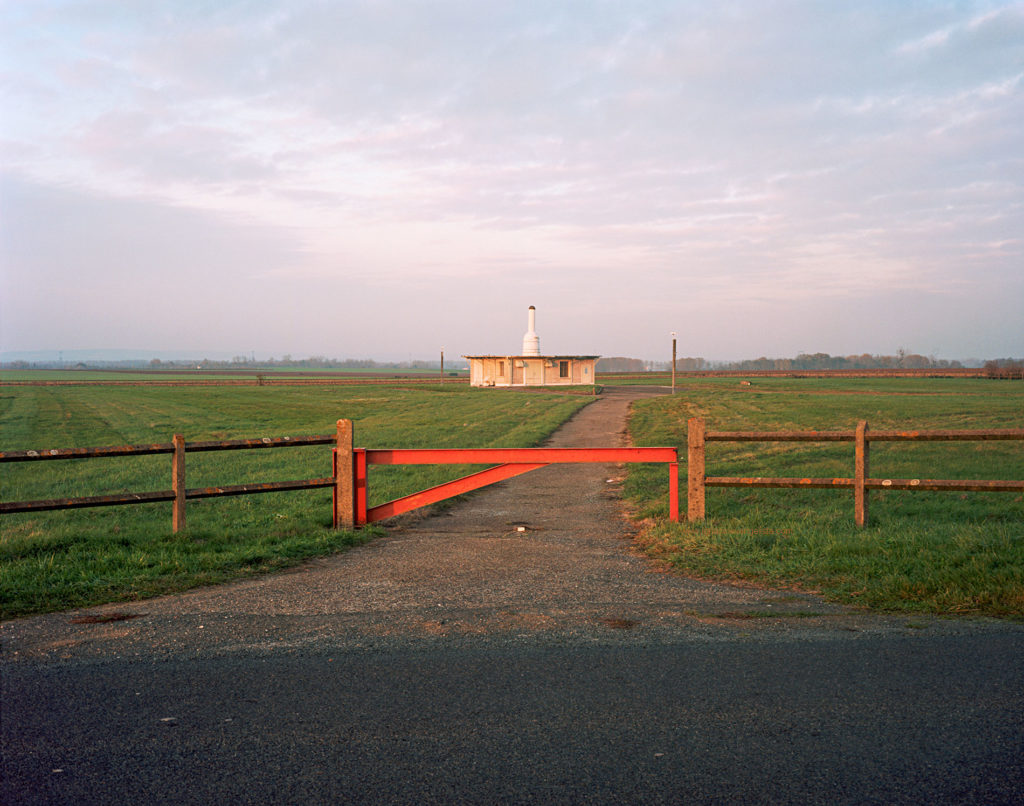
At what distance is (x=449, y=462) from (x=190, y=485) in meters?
8.48

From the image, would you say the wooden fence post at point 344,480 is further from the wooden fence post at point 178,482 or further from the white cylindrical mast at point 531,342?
the white cylindrical mast at point 531,342

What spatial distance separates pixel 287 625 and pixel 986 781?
14.7ft

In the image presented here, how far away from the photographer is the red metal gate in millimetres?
9820

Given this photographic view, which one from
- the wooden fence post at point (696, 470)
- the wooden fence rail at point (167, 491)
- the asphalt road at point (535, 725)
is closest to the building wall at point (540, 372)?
the wooden fence post at point (696, 470)

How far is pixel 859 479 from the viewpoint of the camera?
9000 millimetres

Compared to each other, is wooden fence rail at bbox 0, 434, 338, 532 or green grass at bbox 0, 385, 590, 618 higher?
wooden fence rail at bbox 0, 434, 338, 532

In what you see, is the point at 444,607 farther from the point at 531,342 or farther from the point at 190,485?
the point at 531,342

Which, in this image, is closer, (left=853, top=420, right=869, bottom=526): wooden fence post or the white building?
(left=853, top=420, right=869, bottom=526): wooden fence post

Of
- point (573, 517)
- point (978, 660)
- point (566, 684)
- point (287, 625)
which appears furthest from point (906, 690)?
point (573, 517)

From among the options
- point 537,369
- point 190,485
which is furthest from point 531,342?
point 190,485

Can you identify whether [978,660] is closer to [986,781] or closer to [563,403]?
[986,781]

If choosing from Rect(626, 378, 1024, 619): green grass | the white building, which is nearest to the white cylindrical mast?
the white building

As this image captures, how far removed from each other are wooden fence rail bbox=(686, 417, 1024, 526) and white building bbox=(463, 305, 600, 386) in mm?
57739

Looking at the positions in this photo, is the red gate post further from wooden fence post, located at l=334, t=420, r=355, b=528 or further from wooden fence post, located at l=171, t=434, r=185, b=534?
wooden fence post, located at l=171, t=434, r=185, b=534
